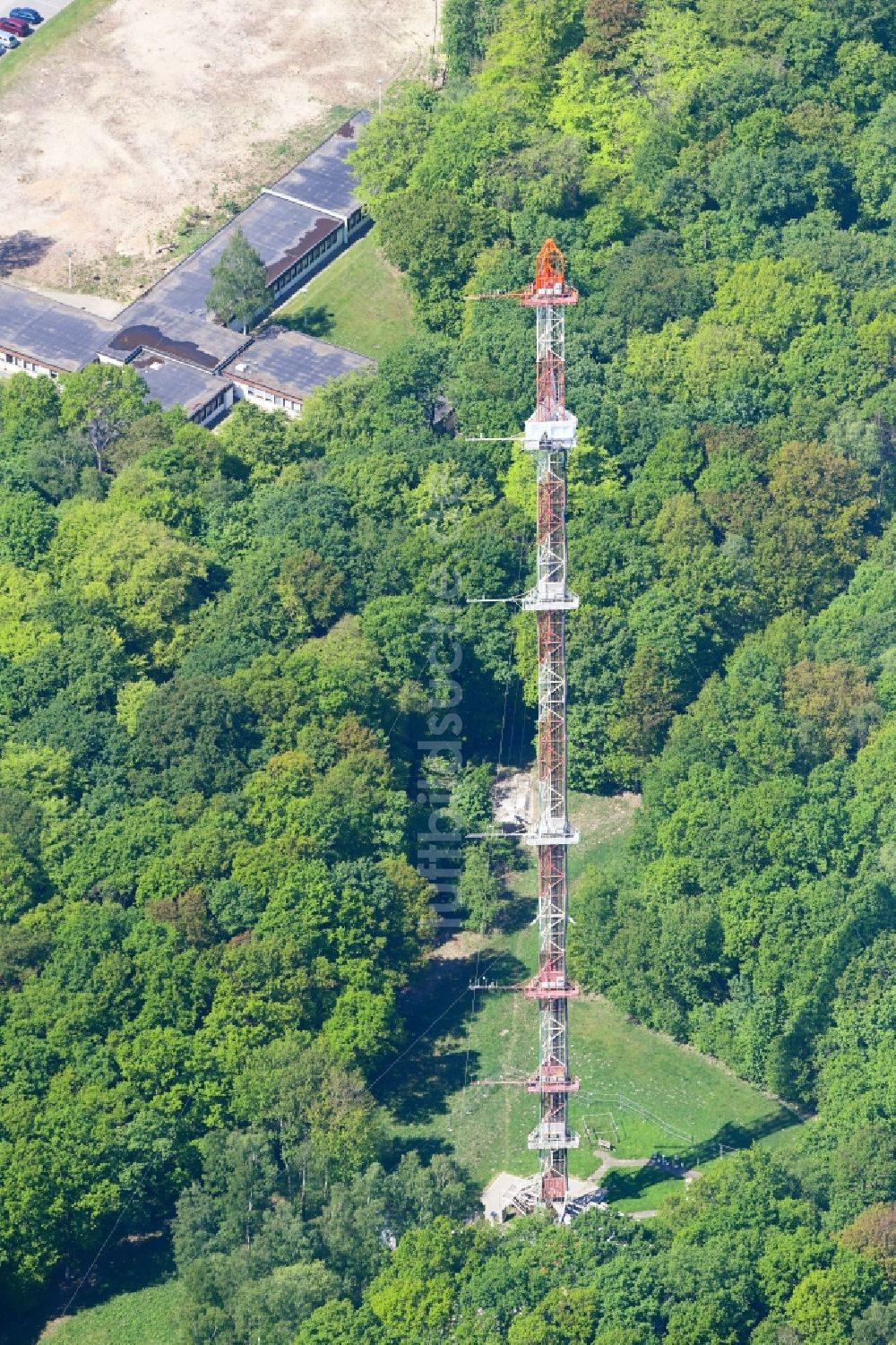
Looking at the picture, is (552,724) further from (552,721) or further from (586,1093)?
(586,1093)

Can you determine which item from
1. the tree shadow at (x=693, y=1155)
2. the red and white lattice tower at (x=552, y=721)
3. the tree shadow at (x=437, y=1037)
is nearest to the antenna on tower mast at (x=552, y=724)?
the red and white lattice tower at (x=552, y=721)

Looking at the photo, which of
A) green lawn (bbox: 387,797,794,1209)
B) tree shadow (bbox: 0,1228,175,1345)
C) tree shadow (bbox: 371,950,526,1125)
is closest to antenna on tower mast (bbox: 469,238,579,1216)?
green lawn (bbox: 387,797,794,1209)

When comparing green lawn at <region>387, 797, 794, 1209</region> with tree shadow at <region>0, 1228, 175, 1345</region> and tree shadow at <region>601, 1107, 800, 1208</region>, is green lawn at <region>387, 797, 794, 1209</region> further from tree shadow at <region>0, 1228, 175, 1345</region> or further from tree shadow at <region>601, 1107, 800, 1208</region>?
tree shadow at <region>0, 1228, 175, 1345</region>

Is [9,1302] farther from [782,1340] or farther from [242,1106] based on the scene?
[782,1340]

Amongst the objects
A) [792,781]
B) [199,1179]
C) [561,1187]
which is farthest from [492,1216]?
[792,781]

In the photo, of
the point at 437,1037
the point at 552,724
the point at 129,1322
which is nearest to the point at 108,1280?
the point at 129,1322
